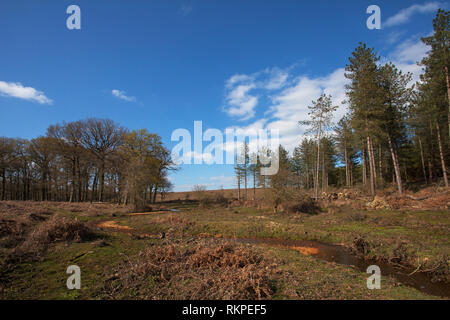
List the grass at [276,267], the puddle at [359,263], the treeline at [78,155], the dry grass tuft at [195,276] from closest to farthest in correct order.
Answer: the dry grass tuft at [195,276] → the grass at [276,267] → the puddle at [359,263] → the treeline at [78,155]

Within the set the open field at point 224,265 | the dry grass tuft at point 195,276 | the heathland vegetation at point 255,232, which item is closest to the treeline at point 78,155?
the heathland vegetation at point 255,232

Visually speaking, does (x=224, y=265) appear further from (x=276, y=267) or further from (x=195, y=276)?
(x=276, y=267)

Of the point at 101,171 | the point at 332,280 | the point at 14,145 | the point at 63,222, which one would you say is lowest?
the point at 332,280

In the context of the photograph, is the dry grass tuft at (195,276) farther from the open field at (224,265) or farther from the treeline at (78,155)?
the treeline at (78,155)

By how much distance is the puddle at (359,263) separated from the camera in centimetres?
645

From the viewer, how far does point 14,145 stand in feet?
115

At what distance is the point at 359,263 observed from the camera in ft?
29.3

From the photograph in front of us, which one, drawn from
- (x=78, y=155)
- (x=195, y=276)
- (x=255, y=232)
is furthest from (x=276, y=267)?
(x=78, y=155)

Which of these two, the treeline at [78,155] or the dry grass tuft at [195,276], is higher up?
the treeline at [78,155]

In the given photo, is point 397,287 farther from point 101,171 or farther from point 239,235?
point 101,171

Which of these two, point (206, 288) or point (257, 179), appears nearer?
point (206, 288)

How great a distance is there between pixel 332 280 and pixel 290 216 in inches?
550
